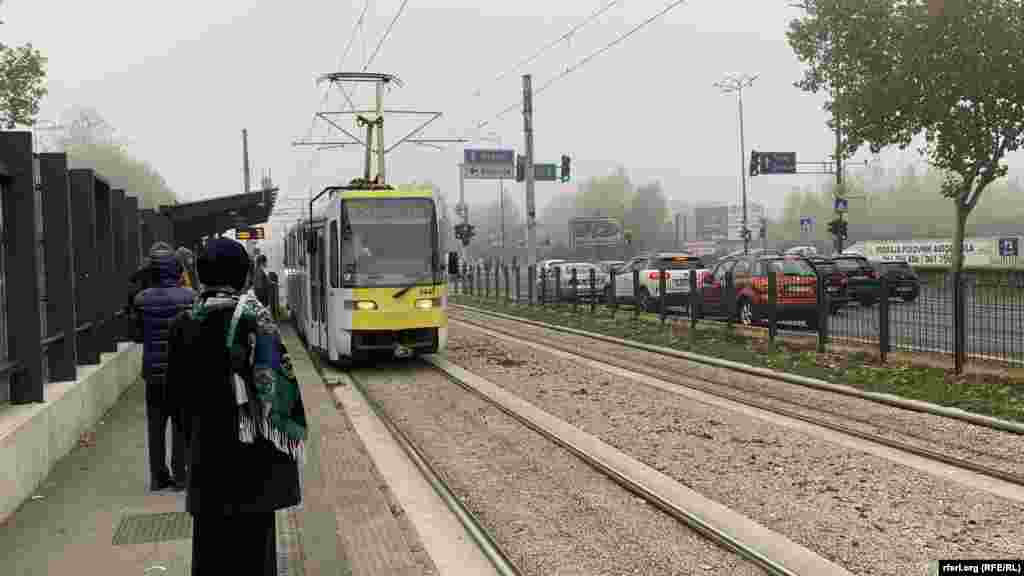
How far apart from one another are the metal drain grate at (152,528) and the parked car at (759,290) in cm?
1190

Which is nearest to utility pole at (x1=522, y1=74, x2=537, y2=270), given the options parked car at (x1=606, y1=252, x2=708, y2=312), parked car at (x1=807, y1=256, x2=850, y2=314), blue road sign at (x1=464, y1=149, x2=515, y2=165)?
parked car at (x1=606, y1=252, x2=708, y2=312)

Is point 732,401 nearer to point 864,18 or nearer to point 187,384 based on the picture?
point 187,384

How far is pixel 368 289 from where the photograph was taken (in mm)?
14336

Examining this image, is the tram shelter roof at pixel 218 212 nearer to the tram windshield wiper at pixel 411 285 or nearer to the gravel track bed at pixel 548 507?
the tram windshield wiper at pixel 411 285

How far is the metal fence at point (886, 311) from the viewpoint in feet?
37.7

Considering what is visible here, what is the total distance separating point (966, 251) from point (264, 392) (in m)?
52.8

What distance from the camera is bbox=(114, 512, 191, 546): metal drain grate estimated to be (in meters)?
5.75

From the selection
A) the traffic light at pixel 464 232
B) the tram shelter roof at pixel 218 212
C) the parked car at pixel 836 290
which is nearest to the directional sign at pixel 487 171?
the traffic light at pixel 464 232

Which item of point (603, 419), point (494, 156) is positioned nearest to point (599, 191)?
point (494, 156)

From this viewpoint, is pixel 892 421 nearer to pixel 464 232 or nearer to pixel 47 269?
pixel 47 269

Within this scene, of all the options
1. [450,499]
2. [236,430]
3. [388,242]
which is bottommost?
[450,499]

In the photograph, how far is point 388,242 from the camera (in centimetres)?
1465

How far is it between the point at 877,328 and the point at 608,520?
9180 mm

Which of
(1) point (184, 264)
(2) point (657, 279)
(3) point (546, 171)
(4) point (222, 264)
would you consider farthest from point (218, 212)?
(3) point (546, 171)
